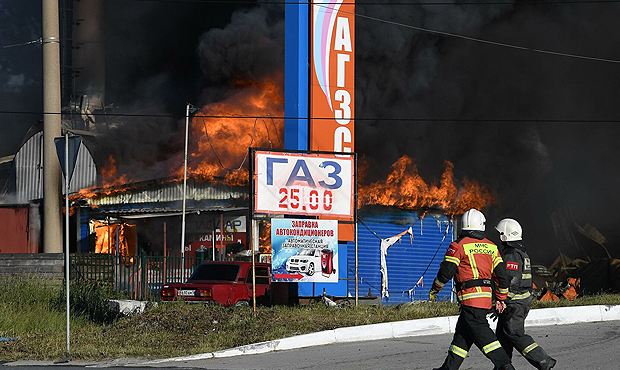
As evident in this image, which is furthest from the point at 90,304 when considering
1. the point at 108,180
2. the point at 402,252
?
the point at 108,180

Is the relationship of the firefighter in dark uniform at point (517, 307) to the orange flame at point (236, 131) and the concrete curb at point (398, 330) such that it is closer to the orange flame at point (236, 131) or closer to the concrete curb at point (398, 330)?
the concrete curb at point (398, 330)

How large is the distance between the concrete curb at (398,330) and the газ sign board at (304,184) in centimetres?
394

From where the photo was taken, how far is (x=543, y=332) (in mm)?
16109

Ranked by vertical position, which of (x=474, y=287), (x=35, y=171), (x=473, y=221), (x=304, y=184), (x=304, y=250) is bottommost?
(x=304, y=250)

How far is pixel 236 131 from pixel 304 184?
817 inches

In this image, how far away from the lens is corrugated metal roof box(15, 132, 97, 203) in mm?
44594

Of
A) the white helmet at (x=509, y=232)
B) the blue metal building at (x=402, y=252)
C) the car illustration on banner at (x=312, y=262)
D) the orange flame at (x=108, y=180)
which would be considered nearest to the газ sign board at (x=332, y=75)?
the blue metal building at (x=402, y=252)

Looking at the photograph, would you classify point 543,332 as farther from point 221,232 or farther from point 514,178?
point 514,178

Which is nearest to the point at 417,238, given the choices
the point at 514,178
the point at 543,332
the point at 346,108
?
the point at 346,108

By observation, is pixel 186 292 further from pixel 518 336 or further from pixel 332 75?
pixel 518 336

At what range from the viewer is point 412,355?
1369 cm

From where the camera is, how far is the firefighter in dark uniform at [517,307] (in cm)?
1059

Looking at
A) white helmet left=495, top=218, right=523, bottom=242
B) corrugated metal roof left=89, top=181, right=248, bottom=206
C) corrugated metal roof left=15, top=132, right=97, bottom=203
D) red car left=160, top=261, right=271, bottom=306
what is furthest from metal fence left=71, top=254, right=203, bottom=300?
corrugated metal roof left=15, top=132, right=97, bottom=203

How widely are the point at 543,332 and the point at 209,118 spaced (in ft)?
85.9
